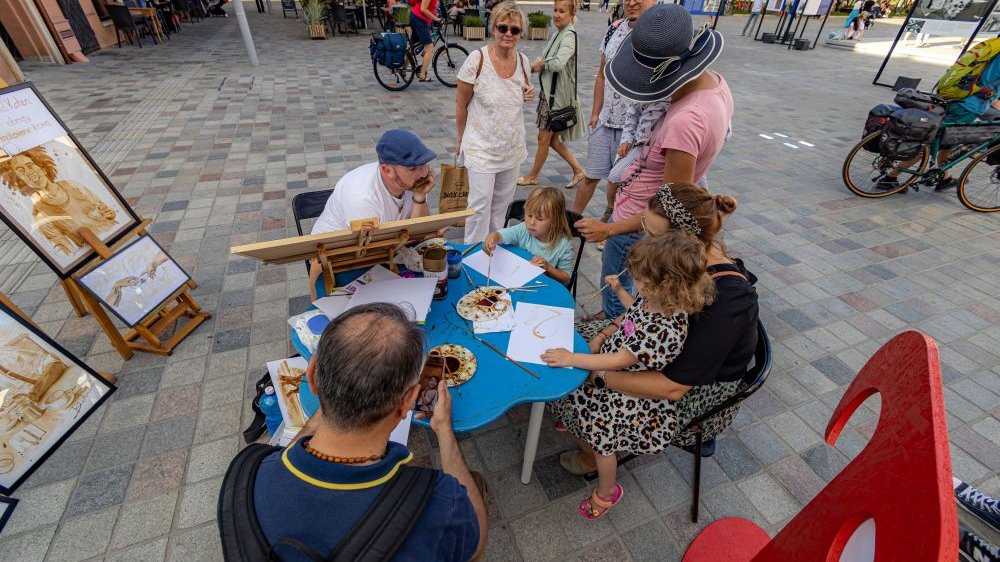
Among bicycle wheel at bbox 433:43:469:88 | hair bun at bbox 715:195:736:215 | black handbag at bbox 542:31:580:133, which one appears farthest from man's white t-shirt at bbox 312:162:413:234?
bicycle wheel at bbox 433:43:469:88

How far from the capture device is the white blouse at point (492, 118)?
10.5ft

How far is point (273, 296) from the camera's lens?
364cm

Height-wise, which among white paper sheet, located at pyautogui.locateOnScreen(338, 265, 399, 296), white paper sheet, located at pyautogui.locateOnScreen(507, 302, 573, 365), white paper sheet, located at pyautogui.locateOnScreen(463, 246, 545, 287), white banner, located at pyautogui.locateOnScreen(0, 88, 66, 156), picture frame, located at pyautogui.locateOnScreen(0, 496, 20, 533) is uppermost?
white banner, located at pyautogui.locateOnScreen(0, 88, 66, 156)

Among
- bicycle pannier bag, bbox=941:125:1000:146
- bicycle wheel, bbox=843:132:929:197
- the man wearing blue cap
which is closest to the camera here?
the man wearing blue cap

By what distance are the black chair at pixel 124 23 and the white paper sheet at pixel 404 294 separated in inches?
615

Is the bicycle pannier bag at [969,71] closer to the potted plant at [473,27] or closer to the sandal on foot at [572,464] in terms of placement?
the sandal on foot at [572,464]

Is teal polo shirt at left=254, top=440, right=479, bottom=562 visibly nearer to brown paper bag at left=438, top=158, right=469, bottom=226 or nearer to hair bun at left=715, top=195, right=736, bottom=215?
hair bun at left=715, top=195, right=736, bottom=215

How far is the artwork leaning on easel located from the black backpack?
2.32 m

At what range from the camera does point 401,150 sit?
2344 mm

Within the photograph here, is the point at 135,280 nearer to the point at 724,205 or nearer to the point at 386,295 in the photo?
the point at 386,295

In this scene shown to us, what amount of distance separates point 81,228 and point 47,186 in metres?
0.27

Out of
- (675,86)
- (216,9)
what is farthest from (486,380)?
(216,9)

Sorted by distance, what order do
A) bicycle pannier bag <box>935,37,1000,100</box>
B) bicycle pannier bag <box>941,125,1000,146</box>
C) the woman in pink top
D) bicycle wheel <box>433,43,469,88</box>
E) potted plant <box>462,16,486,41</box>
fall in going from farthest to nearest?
potted plant <box>462,16,486,41</box> → bicycle wheel <box>433,43,469,88</box> → bicycle pannier bag <box>941,125,1000,146</box> → bicycle pannier bag <box>935,37,1000,100</box> → the woman in pink top

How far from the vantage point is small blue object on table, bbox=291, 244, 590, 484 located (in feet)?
5.51
